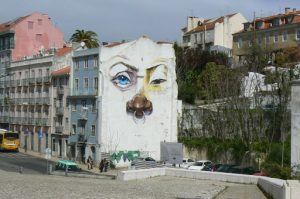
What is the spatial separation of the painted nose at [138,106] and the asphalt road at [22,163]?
1102 cm

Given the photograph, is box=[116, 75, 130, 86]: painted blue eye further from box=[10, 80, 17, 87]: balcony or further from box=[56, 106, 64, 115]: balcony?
box=[10, 80, 17, 87]: balcony

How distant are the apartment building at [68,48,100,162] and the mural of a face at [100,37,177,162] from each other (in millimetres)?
1561

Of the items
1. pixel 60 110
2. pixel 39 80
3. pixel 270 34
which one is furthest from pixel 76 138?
pixel 270 34

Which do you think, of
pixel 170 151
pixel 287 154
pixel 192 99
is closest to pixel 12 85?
pixel 192 99

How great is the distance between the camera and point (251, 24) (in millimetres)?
100312

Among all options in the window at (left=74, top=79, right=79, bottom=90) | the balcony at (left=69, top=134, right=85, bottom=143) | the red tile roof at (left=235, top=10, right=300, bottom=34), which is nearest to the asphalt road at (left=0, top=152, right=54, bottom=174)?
the balcony at (left=69, top=134, right=85, bottom=143)

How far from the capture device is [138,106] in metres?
69.5

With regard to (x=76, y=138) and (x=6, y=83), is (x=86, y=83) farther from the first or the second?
(x=6, y=83)

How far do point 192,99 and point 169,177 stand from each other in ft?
157

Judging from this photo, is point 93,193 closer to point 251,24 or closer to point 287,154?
point 287,154

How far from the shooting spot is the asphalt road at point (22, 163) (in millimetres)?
55500

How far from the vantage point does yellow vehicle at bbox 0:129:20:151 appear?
7556 cm

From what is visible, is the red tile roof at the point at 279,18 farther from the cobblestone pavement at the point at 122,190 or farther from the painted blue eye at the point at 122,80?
the cobblestone pavement at the point at 122,190

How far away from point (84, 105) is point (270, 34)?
120ft
